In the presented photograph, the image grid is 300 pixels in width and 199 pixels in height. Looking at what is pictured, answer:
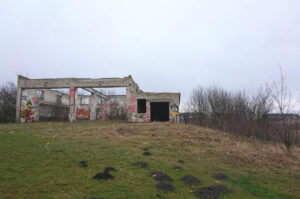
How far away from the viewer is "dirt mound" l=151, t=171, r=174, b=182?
5.61 meters

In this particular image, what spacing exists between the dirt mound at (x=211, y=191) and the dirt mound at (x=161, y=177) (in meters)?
0.98

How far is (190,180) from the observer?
5652mm

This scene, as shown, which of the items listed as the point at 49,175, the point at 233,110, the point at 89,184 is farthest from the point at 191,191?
the point at 233,110

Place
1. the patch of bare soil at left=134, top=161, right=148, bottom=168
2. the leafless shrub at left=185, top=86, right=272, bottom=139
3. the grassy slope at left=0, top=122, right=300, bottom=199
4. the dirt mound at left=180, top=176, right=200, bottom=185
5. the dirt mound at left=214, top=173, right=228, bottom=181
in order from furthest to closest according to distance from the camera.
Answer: the leafless shrub at left=185, top=86, right=272, bottom=139
the patch of bare soil at left=134, top=161, right=148, bottom=168
the dirt mound at left=214, top=173, right=228, bottom=181
the dirt mound at left=180, top=176, right=200, bottom=185
the grassy slope at left=0, top=122, right=300, bottom=199

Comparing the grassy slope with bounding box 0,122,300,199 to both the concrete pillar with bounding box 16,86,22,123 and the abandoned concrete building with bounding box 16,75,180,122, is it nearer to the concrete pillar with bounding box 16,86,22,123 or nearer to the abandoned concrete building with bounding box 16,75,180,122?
the abandoned concrete building with bounding box 16,75,180,122

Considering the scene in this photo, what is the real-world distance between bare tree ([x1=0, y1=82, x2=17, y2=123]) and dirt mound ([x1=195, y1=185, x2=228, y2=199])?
95.5ft

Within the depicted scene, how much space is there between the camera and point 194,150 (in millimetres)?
9859

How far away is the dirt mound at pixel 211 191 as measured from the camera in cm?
472

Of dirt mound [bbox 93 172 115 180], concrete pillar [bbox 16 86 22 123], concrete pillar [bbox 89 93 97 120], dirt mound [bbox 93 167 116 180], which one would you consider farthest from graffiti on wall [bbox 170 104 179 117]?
concrete pillar [bbox 16 86 22 123]

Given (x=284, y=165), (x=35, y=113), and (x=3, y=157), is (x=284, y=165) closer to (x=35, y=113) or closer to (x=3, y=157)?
(x=3, y=157)

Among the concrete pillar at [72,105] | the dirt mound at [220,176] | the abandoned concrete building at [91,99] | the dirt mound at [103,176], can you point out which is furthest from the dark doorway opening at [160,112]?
the dirt mound at [103,176]

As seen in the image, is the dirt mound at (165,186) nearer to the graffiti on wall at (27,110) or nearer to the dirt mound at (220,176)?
the dirt mound at (220,176)

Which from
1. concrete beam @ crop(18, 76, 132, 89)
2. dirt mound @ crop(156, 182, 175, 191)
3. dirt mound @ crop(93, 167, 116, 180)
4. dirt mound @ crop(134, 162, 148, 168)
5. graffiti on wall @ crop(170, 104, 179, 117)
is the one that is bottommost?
dirt mound @ crop(156, 182, 175, 191)

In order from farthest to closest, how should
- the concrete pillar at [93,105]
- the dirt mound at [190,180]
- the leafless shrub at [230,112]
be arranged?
the concrete pillar at [93,105], the leafless shrub at [230,112], the dirt mound at [190,180]
